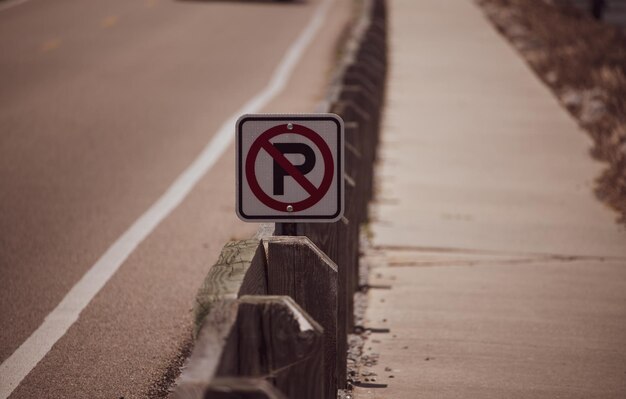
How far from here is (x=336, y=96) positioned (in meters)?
9.32

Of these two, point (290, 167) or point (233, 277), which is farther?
point (290, 167)

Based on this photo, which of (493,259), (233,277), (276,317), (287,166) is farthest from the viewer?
(493,259)

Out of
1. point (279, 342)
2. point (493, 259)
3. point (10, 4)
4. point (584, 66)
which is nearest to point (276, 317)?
point (279, 342)

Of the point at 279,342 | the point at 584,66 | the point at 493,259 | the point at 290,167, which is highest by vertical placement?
the point at 584,66

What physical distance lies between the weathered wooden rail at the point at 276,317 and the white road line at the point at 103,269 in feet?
5.59

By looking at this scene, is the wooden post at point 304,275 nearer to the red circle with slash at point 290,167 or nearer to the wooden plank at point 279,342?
the red circle with slash at point 290,167

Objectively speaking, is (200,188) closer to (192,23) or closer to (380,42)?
(380,42)

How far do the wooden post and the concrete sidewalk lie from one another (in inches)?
44.3

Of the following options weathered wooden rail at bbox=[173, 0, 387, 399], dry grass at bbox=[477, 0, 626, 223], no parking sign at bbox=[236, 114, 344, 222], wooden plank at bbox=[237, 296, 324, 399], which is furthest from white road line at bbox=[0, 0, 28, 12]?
wooden plank at bbox=[237, 296, 324, 399]

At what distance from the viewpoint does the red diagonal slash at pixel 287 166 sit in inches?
188

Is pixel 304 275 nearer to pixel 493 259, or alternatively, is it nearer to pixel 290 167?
pixel 290 167

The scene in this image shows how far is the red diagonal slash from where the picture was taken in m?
4.77

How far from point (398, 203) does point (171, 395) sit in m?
4.74

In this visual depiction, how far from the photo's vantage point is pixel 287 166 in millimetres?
4805
